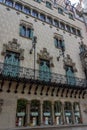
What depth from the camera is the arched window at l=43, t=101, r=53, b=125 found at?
1159 cm

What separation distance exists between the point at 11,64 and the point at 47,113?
4.91m

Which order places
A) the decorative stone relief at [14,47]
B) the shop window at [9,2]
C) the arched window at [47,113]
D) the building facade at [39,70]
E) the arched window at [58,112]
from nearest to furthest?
the building facade at [39,70] < the arched window at [47,113] < the arched window at [58,112] < the decorative stone relief at [14,47] < the shop window at [9,2]

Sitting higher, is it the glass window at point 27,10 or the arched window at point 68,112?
the glass window at point 27,10

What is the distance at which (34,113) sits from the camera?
37.1 ft

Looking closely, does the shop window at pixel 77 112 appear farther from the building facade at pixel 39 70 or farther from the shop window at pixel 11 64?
the shop window at pixel 11 64

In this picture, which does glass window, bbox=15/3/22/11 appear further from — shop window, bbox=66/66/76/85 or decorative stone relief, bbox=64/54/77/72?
shop window, bbox=66/66/76/85

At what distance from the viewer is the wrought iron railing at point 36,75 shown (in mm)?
11184

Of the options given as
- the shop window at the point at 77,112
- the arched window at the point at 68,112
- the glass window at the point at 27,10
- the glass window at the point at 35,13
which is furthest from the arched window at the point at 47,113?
the glass window at the point at 27,10

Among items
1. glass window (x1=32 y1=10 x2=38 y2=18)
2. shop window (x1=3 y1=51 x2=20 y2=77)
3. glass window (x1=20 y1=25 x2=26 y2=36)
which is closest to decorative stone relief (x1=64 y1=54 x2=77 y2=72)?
glass window (x1=20 y1=25 x2=26 y2=36)

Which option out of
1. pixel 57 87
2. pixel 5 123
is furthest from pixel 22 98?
pixel 57 87

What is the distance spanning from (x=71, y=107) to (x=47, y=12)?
11.7 meters

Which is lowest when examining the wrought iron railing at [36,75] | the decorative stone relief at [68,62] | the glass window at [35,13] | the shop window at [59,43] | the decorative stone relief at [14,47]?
the wrought iron railing at [36,75]

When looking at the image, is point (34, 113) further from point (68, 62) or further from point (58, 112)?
point (68, 62)

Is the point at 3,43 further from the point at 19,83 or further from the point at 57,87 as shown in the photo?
the point at 57,87
